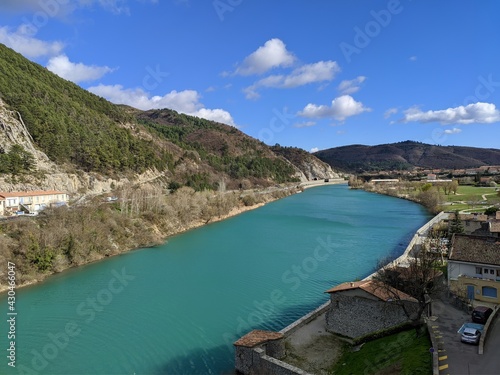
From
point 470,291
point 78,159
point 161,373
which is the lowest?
point 161,373

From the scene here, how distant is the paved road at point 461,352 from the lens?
9.31 meters

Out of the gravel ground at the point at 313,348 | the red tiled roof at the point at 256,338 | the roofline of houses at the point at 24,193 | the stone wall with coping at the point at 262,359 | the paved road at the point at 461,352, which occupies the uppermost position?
the roofline of houses at the point at 24,193

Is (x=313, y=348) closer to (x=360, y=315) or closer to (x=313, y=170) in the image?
(x=360, y=315)

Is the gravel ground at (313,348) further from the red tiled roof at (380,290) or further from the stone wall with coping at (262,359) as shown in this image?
the red tiled roof at (380,290)

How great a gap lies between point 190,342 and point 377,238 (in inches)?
1006

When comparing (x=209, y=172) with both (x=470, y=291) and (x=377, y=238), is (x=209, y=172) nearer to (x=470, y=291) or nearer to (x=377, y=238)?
(x=377, y=238)

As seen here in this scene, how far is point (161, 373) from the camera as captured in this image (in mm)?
12711

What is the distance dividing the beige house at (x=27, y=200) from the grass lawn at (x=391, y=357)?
2654 cm

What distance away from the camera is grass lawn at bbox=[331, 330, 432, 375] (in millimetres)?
9930

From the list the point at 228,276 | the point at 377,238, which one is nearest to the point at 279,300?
the point at 228,276

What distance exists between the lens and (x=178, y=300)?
19.6m

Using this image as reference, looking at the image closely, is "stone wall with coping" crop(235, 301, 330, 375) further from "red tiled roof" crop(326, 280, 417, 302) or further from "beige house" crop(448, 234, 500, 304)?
"beige house" crop(448, 234, 500, 304)

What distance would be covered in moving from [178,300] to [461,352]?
13442 mm

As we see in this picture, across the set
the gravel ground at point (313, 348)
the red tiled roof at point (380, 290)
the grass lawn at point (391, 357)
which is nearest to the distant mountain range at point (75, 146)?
the gravel ground at point (313, 348)
